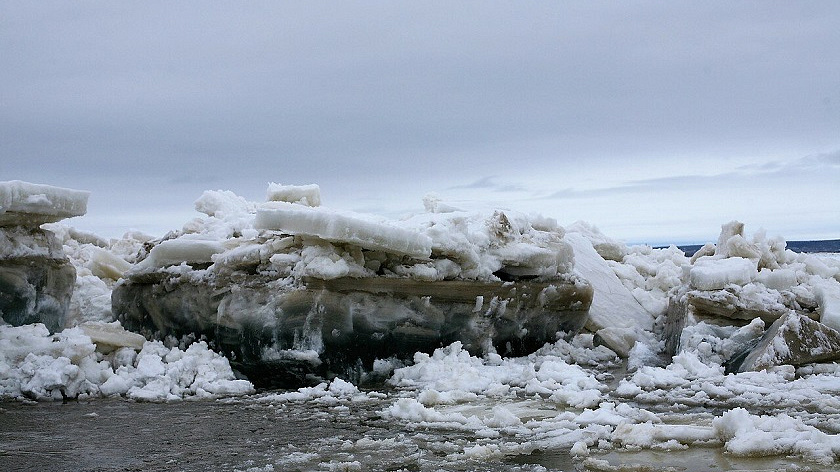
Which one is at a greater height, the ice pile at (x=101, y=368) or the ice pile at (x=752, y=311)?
the ice pile at (x=752, y=311)

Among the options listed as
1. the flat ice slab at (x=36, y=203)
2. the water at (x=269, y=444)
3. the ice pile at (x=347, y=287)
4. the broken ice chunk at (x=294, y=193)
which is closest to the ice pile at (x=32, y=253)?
the flat ice slab at (x=36, y=203)

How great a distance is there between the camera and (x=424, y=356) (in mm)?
7801

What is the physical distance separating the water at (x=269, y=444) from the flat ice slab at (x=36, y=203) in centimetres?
182

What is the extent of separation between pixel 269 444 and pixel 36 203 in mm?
3844

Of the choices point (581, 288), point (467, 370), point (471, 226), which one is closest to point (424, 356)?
point (467, 370)

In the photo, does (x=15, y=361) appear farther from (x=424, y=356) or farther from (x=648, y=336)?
(x=648, y=336)

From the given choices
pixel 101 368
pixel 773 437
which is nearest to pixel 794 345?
pixel 773 437

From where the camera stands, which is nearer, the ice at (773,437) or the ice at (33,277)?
the ice at (773,437)

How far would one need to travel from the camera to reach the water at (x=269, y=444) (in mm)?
4488

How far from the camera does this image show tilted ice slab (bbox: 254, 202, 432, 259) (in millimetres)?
7230

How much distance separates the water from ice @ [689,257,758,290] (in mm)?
3045

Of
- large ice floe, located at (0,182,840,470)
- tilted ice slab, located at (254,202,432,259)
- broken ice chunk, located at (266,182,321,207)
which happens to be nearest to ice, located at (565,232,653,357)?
large ice floe, located at (0,182,840,470)

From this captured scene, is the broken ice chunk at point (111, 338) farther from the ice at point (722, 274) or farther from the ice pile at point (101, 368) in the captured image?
the ice at point (722, 274)

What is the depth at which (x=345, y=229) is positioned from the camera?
23.7 ft
